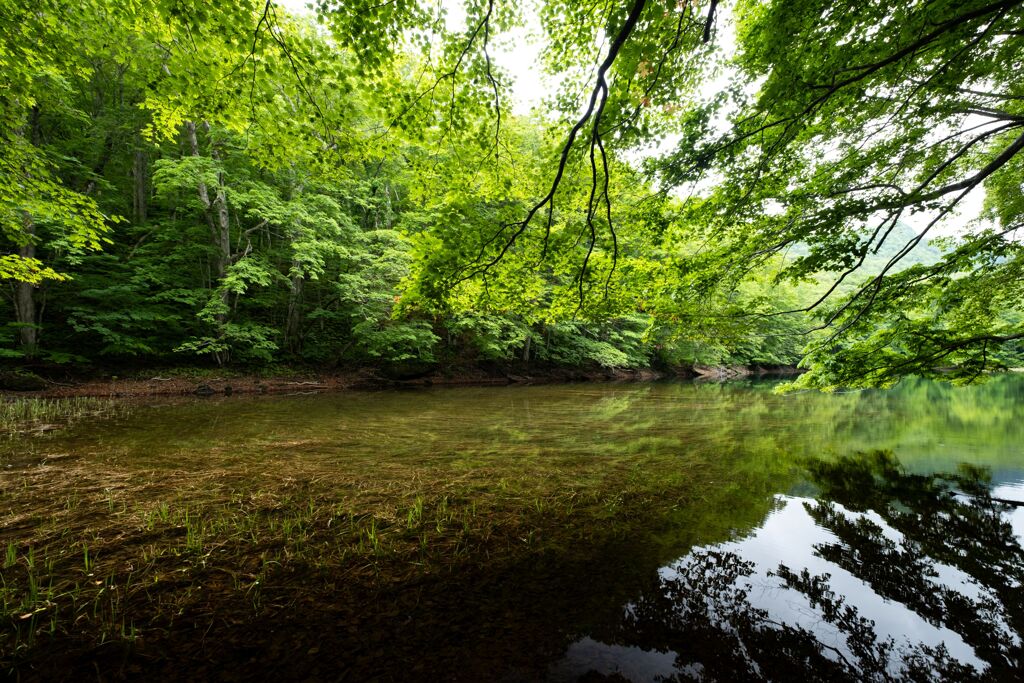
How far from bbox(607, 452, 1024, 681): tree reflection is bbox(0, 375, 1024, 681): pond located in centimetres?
2

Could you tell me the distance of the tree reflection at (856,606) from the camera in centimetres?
Result: 223

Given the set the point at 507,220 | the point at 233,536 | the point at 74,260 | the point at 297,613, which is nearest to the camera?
the point at 297,613

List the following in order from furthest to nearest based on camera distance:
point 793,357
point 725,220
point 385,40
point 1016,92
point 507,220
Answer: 1. point 793,357
2. point 725,220
3. point 1016,92
4. point 507,220
5. point 385,40

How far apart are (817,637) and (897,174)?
260 inches

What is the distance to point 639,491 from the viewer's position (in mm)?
4844

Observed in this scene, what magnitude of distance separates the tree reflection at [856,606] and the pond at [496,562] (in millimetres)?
17

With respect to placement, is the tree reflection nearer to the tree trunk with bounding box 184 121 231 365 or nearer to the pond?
the pond

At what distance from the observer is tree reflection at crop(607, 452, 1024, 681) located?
2230 millimetres

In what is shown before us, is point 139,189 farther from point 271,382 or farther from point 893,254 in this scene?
point 893,254

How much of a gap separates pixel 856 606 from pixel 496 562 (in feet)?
9.04

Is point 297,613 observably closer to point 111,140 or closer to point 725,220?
point 725,220

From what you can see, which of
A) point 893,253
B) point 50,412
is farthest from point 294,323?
point 893,253

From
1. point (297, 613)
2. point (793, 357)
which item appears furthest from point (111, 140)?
point (793, 357)

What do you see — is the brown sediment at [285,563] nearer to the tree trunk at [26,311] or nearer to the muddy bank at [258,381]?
the muddy bank at [258,381]
